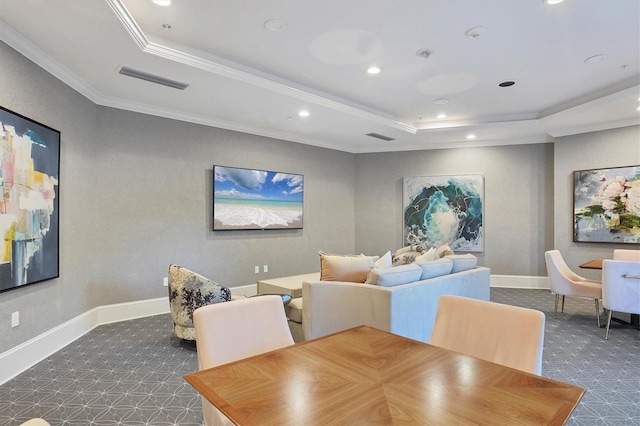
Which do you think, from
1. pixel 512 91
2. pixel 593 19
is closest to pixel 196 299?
pixel 593 19

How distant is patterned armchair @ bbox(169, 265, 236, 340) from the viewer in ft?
11.0

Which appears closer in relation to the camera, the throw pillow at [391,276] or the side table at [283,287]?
the throw pillow at [391,276]

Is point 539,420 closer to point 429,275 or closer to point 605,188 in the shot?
point 429,275

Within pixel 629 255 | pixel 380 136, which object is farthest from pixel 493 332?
pixel 380 136

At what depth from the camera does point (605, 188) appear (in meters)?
5.54

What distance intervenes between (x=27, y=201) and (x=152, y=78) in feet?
5.38

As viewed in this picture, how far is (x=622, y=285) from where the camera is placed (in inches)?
144

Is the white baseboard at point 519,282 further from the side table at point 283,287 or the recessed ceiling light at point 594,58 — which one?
the side table at point 283,287

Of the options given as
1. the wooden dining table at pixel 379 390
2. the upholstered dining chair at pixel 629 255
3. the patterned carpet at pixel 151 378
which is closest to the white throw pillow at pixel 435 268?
the patterned carpet at pixel 151 378

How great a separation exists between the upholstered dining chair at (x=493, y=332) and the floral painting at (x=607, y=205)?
5152 millimetres

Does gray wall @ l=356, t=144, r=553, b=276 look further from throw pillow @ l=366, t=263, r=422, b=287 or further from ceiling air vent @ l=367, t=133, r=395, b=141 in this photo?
throw pillow @ l=366, t=263, r=422, b=287

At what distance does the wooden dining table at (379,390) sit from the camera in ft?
3.26

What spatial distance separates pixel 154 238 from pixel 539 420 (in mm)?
4677

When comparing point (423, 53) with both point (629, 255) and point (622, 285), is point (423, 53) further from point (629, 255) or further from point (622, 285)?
point (629, 255)
